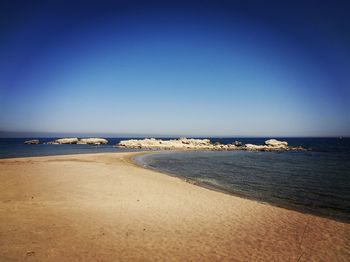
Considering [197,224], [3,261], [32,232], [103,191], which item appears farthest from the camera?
[103,191]

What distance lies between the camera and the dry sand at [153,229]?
7410 millimetres

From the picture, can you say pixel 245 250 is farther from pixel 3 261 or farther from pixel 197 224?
pixel 3 261

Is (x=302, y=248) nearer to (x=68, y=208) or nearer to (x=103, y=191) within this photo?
(x=68, y=208)

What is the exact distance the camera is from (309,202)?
16.3 m

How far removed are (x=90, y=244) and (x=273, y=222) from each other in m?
8.53

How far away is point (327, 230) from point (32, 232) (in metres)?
12.6

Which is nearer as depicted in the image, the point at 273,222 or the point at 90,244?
the point at 90,244

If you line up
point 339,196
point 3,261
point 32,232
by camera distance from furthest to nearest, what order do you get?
point 339,196, point 32,232, point 3,261

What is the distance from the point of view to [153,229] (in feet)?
31.1

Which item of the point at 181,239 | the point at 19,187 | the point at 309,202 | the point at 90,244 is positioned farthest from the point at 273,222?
the point at 19,187

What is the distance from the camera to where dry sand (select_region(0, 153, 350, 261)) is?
24.3ft

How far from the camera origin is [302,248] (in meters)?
8.37

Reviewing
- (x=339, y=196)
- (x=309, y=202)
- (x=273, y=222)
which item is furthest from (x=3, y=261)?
(x=339, y=196)

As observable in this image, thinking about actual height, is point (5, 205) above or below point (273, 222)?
above
